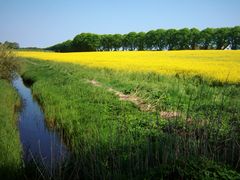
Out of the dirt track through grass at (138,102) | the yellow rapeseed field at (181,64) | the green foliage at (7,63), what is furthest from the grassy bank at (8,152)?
the green foliage at (7,63)

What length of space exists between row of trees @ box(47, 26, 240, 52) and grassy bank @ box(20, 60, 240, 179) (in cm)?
6905

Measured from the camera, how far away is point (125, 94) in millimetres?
16469

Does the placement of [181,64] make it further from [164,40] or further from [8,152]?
[164,40]

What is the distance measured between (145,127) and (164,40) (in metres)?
88.0

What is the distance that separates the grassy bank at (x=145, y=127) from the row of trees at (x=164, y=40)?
6905cm

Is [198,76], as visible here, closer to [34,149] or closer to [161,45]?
[34,149]

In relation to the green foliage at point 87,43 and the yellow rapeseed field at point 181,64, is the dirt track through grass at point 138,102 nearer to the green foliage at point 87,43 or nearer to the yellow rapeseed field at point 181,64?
the yellow rapeseed field at point 181,64

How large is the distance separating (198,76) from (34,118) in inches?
469

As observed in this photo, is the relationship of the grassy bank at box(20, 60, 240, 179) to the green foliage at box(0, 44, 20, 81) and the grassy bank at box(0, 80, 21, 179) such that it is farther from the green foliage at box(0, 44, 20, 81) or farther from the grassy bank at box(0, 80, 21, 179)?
the green foliage at box(0, 44, 20, 81)

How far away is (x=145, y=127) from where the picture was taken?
1034cm

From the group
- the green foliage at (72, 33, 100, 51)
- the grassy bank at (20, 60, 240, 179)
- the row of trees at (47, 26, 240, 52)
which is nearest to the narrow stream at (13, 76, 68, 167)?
the grassy bank at (20, 60, 240, 179)

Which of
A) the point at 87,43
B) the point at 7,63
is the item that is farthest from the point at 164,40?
the point at 7,63

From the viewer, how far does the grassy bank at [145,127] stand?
227 inches

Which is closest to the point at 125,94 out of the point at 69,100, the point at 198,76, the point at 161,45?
the point at 69,100
